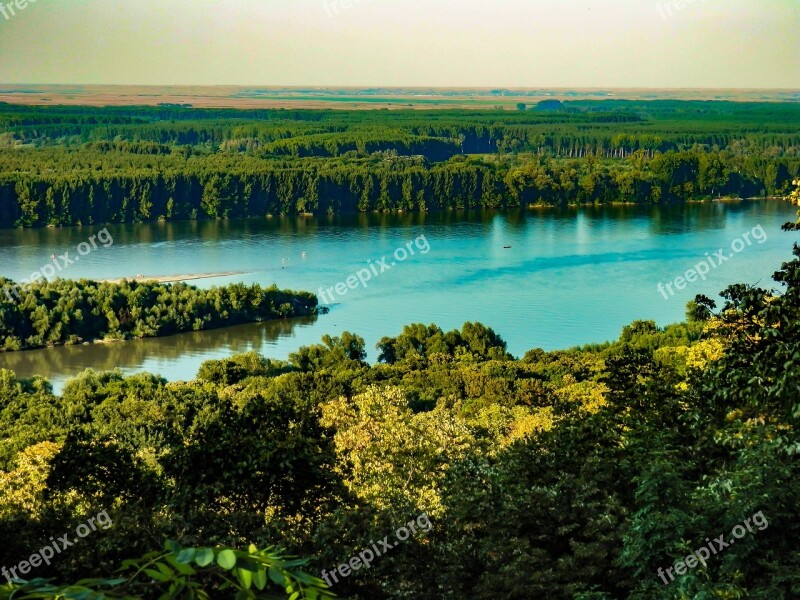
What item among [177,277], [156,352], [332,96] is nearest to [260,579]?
[156,352]

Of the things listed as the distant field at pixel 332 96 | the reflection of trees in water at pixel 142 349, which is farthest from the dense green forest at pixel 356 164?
the distant field at pixel 332 96

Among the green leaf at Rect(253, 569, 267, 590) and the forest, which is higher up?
the green leaf at Rect(253, 569, 267, 590)

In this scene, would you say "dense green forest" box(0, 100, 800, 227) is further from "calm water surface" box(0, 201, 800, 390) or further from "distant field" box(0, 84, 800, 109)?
"distant field" box(0, 84, 800, 109)

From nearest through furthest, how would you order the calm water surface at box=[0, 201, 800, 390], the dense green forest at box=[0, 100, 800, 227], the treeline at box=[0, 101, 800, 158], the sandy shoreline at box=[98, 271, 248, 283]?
the calm water surface at box=[0, 201, 800, 390] < the sandy shoreline at box=[98, 271, 248, 283] < the dense green forest at box=[0, 100, 800, 227] < the treeline at box=[0, 101, 800, 158]

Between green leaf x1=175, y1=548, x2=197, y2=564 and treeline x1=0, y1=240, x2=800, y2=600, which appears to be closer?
green leaf x1=175, y1=548, x2=197, y2=564

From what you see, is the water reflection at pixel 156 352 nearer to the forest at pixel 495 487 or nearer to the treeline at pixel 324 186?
the forest at pixel 495 487

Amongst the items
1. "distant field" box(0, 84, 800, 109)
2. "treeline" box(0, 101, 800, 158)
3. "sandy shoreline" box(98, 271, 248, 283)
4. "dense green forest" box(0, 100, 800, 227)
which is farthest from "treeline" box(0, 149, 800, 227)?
"distant field" box(0, 84, 800, 109)
